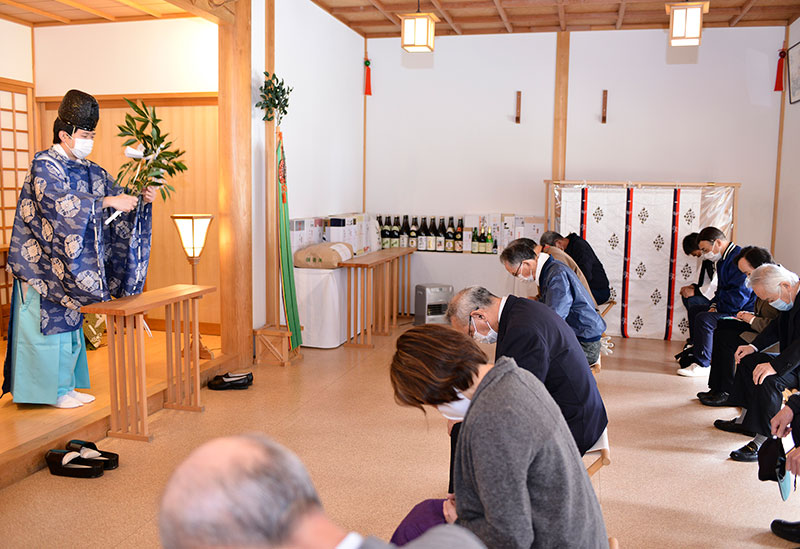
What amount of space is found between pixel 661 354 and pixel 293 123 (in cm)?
382

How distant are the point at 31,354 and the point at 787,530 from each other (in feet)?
12.5

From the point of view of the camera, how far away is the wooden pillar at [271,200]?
5586mm

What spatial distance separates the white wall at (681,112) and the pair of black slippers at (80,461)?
18.6 feet

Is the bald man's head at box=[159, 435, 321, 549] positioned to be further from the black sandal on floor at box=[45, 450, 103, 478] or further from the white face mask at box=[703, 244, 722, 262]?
the white face mask at box=[703, 244, 722, 262]

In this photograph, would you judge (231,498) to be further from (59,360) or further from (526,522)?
(59,360)

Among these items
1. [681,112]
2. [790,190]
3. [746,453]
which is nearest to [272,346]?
[746,453]

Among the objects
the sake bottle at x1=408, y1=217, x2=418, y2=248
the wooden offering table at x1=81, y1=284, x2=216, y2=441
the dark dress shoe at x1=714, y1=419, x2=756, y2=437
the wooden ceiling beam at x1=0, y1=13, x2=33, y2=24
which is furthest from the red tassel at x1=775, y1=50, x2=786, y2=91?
the wooden ceiling beam at x1=0, y1=13, x2=33, y2=24

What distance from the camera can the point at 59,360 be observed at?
3.95 m

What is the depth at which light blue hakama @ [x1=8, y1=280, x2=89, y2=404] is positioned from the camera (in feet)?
12.7

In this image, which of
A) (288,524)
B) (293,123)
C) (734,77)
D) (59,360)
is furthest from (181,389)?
(734,77)

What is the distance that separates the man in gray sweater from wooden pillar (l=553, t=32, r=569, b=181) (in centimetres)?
632

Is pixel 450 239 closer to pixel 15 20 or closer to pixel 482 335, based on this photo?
pixel 15 20

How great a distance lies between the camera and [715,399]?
4770mm

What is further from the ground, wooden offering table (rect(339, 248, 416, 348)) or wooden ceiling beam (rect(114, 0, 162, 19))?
wooden ceiling beam (rect(114, 0, 162, 19))
